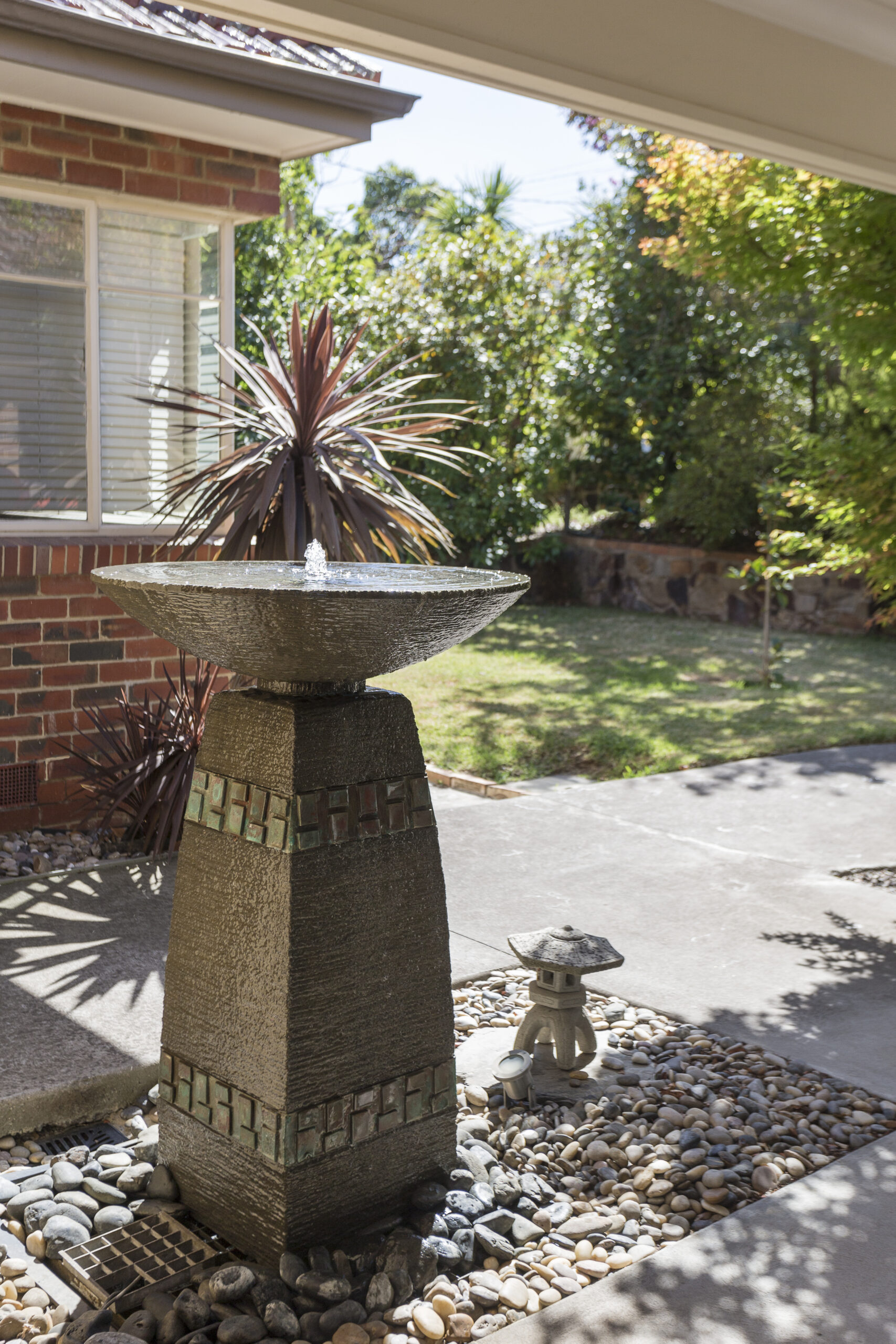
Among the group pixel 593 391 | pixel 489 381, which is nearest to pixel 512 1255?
pixel 489 381

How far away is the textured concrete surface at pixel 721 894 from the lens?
395cm

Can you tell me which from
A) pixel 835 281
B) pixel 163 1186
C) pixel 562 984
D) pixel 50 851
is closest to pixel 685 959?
pixel 562 984

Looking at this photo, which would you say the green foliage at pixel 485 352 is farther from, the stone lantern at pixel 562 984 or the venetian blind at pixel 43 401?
the stone lantern at pixel 562 984

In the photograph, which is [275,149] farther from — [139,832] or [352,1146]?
[352,1146]

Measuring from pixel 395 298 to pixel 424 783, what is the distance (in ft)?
42.5

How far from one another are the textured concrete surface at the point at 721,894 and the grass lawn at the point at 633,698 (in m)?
0.80

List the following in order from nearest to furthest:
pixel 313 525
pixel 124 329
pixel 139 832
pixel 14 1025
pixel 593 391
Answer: pixel 14 1025 → pixel 313 525 → pixel 139 832 → pixel 124 329 → pixel 593 391

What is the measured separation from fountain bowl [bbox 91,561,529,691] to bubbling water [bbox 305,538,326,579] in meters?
0.14

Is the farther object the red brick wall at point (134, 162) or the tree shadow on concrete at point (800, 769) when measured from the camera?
the tree shadow on concrete at point (800, 769)

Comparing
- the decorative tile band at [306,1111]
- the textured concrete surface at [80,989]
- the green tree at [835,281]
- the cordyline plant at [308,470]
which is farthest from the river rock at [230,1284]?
the green tree at [835,281]

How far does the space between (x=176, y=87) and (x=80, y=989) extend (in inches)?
146

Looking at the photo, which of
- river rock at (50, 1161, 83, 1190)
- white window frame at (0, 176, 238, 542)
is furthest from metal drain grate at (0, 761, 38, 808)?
river rock at (50, 1161, 83, 1190)

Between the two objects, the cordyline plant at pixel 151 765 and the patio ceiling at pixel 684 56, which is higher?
the patio ceiling at pixel 684 56

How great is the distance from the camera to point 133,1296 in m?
2.40
